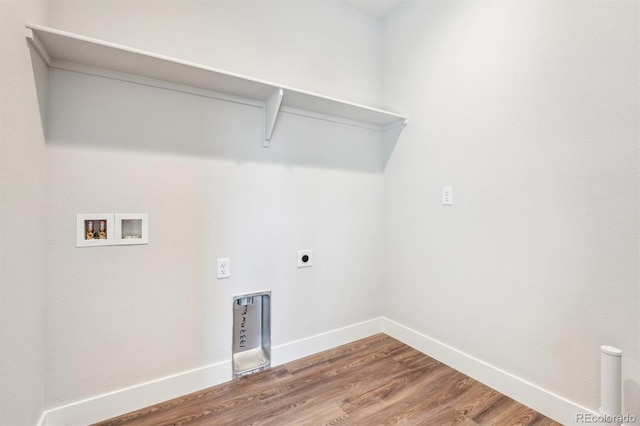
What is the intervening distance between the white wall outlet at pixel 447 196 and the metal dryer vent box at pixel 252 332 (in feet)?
4.64

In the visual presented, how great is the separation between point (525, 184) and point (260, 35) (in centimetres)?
193

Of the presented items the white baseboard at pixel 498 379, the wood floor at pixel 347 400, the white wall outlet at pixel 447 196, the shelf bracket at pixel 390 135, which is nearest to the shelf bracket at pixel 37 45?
the wood floor at pixel 347 400

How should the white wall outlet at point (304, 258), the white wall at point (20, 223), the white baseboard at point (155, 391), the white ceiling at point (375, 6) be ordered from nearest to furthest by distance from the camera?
the white wall at point (20, 223), the white baseboard at point (155, 391), the white wall outlet at point (304, 258), the white ceiling at point (375, 6)

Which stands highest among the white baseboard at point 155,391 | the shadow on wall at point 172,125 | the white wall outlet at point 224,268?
the shadow on wall at point 172,125

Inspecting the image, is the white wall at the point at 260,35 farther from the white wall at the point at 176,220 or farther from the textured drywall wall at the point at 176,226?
the textured drywall wall at the point at 176,226

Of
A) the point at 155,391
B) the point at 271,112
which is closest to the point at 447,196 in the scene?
the point at 271,112

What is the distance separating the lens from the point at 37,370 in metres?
1.25

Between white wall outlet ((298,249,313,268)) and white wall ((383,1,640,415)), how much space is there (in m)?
0.82

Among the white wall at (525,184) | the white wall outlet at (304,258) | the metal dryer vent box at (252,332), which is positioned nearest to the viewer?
the white wall at (525,184)

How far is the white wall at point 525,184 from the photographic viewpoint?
128 centimetres

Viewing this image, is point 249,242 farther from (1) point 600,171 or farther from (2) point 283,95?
(1) point 600,171

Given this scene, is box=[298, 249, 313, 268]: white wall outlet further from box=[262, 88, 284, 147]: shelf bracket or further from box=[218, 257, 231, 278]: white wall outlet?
box=[262, 88, 284, 147]: shelf bracket

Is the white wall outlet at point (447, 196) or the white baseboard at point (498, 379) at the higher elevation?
the white wall outlet at point (447, 196)

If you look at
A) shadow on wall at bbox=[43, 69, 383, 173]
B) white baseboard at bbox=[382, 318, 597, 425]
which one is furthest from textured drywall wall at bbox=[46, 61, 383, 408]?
white baseboard at bbox=[382, 318, 597, 425]
